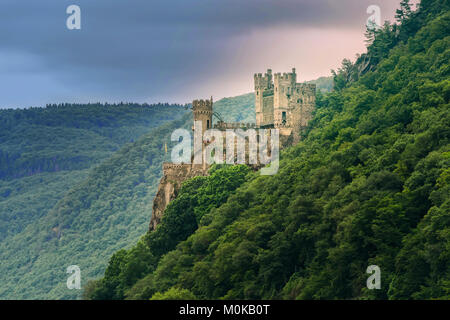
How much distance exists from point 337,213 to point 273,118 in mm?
39484

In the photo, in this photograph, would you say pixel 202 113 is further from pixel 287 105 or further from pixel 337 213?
pixel 337 213

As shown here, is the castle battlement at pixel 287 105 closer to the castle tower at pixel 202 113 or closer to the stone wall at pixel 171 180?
the castle tower at pixel 202 113

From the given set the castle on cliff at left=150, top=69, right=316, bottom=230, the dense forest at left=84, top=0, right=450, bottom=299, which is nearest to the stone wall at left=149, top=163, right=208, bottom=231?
the castle on cliff at left=150, top=69, right=316, bottom=230

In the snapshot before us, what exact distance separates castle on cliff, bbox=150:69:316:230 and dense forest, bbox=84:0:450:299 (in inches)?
82.0

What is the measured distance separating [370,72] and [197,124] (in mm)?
25752

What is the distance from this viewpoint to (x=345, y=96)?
13375 centimetres

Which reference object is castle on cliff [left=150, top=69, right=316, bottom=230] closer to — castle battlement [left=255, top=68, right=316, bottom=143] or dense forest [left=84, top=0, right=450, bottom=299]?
castle battlement [left=255, top=68, right=316, bottom=143]

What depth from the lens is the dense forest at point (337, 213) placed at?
279 ft

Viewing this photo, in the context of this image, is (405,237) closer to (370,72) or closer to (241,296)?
(241,296)

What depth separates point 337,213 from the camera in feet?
307

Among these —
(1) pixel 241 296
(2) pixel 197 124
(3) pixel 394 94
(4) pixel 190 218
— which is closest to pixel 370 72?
(3) pixel 394 94

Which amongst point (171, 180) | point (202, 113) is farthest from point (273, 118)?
point (171, 180)

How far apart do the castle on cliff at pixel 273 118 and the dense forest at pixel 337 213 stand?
208 cm

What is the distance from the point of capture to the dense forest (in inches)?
3346
